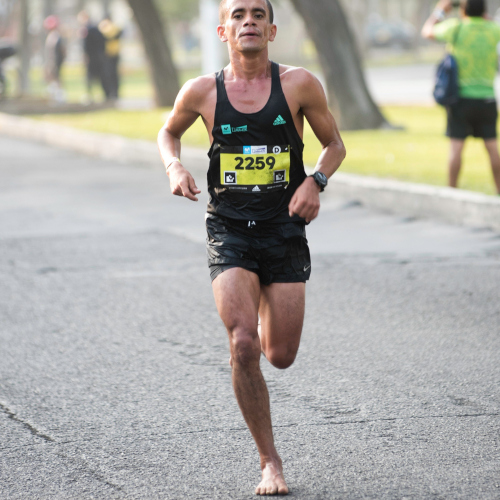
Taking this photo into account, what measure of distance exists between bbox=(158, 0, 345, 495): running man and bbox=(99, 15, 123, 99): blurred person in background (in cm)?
2367

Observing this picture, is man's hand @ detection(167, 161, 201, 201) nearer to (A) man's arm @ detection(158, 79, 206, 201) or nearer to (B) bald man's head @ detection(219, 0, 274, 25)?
(A) man's arm @ detection(158, 79, 206, 201)

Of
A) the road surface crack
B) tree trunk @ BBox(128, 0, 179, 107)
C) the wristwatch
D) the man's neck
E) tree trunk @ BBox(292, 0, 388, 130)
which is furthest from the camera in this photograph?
tree trunk @ BBox(128, 0, 179, 107)

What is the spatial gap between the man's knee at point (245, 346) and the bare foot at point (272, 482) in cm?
39

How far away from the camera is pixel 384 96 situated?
1087 inches

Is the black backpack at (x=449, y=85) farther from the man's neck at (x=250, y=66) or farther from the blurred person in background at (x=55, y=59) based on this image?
the blurred person in background at (x=55, y=59)

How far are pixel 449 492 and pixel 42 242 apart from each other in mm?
6185

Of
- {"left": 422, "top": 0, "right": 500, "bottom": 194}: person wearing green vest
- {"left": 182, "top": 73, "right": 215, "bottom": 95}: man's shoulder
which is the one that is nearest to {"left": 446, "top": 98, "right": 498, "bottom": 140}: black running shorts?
{"left": 422, "top": 0, "right": 500, "bottom": 194}: person wearing green vest

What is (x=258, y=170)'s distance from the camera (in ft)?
13.2

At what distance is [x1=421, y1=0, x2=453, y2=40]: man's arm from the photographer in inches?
408

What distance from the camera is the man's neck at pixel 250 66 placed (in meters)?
4.04

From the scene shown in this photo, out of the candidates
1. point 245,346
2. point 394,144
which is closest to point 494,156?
point 394,144

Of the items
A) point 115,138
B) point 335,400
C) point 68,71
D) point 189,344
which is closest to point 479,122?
point 189,344

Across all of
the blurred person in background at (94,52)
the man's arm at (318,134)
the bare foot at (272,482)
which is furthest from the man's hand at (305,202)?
the blurred person in background at (94,52)

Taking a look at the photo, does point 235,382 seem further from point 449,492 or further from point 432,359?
point 432,359
